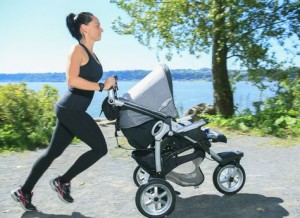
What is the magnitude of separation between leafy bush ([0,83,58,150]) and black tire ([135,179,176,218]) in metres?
4.35

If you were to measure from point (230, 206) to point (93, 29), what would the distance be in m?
2.29

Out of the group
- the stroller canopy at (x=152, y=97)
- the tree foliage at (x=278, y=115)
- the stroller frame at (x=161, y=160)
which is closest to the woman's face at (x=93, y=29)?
the stroller frame at (x=161, y=160)

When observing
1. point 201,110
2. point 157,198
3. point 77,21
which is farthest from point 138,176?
point 201,110

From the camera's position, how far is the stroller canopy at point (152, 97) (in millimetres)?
4070

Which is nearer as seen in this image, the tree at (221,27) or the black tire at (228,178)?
the black tire at (228,178)

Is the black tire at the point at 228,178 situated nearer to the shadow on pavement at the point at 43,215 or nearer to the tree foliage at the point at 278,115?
the shadow on pavement at the point at 43,215

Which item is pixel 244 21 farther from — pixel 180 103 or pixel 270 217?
pixel 270 217

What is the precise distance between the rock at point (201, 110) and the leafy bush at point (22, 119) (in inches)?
209

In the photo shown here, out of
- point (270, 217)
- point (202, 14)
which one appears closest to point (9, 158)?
point (270, 217)

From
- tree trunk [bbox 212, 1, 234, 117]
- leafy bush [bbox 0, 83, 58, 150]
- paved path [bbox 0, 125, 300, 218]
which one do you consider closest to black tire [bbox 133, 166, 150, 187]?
paved path [bbox 0, 125, 300, 218]

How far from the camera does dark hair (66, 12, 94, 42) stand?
3.99m

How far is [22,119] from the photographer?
327 inches

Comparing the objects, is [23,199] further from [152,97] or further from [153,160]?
[152,97]

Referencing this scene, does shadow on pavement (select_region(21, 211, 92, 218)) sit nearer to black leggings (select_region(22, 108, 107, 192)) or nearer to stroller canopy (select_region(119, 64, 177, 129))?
black leggings (select_region(22, 108, 107, 192))
